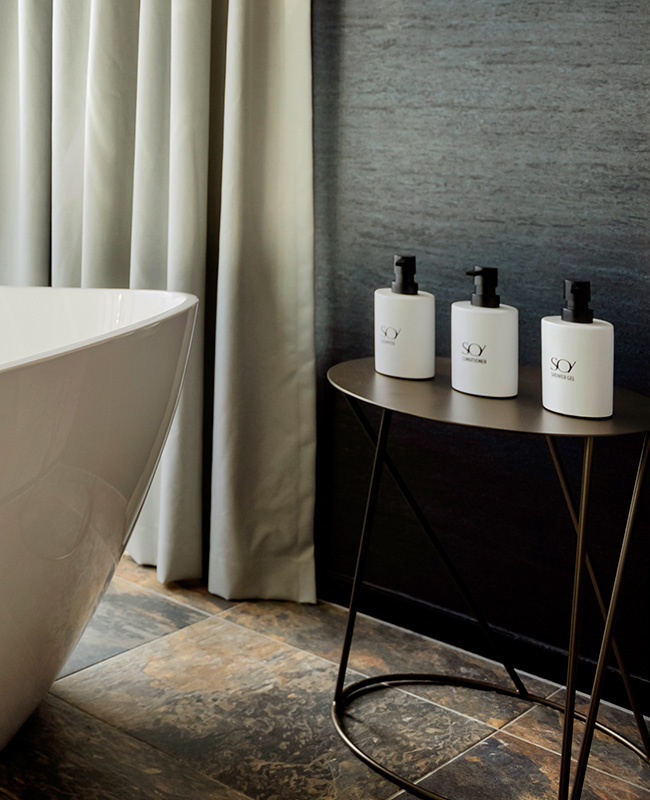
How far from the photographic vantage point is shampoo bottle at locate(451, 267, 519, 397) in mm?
1154

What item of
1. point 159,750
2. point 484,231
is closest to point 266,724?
point 159,750

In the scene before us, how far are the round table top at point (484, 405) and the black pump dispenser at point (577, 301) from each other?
123mm

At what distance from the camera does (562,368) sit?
3.55 ft

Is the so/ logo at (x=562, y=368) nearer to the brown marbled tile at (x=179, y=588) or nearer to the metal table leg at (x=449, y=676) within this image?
the metal table leg at (x=449, y=676)

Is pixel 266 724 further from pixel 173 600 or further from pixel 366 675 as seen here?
pixel 173 600

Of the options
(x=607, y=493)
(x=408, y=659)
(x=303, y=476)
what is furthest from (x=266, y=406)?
(x=607, y=493)

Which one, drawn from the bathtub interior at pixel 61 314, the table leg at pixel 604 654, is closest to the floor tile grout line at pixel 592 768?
the table leg at pixel 604 654

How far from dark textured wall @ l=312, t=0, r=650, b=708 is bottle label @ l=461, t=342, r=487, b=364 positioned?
0.36 m

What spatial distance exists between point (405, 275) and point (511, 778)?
2.46 feet

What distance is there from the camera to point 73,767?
128cm

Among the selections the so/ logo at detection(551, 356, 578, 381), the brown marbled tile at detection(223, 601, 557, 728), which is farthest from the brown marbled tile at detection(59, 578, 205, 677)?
the so/ logo at detection(551, 356, 578, 381)

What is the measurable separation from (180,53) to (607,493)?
1.15 m

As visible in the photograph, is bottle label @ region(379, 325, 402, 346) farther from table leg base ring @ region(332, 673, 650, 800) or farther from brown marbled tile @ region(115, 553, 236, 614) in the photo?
brown marbled tile @ region(115, 553, 236, 614)

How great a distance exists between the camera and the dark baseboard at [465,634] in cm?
150
